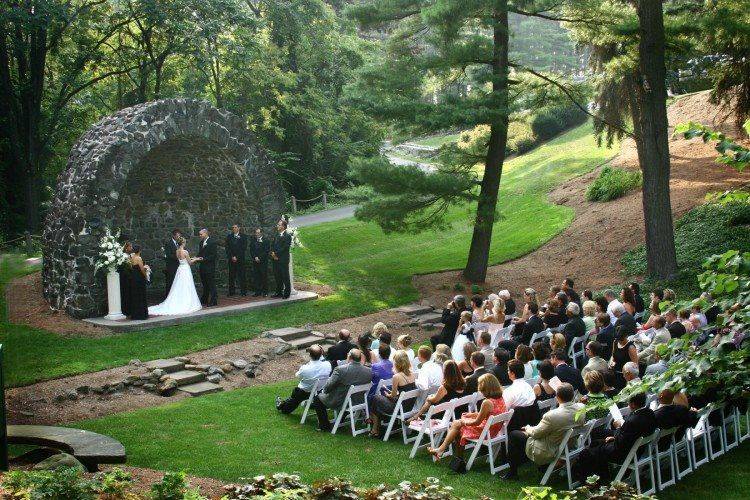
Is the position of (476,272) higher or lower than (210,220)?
lower

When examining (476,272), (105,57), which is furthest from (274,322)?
(105,57)

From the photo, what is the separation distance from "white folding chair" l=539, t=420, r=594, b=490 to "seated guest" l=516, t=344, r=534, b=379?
1444mm

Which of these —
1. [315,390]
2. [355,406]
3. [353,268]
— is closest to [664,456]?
[355,406]

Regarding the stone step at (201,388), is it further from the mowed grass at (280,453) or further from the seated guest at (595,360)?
the seated guest at (595,360)

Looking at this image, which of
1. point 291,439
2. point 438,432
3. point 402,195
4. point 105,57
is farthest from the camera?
point 105,57

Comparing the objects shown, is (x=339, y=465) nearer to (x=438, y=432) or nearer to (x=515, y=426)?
(x=438, y=432)

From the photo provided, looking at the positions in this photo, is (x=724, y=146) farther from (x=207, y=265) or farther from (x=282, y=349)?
(x=207, y=265)

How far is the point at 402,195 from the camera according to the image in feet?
68.0

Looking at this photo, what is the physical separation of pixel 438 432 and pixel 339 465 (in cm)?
136

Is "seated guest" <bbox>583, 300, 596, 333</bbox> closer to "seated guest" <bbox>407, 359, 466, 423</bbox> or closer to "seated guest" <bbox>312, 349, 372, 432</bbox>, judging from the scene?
"seated guest" <bbox>407, 359, 466, 423</bbox>

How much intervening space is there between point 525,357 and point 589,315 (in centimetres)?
306

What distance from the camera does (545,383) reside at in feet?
32.4

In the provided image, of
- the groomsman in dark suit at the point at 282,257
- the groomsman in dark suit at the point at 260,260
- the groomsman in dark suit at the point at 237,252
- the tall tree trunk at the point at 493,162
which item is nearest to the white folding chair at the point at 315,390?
the groomsman in dark suit at the point at 282,257

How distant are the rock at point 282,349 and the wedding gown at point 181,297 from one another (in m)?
3.19
